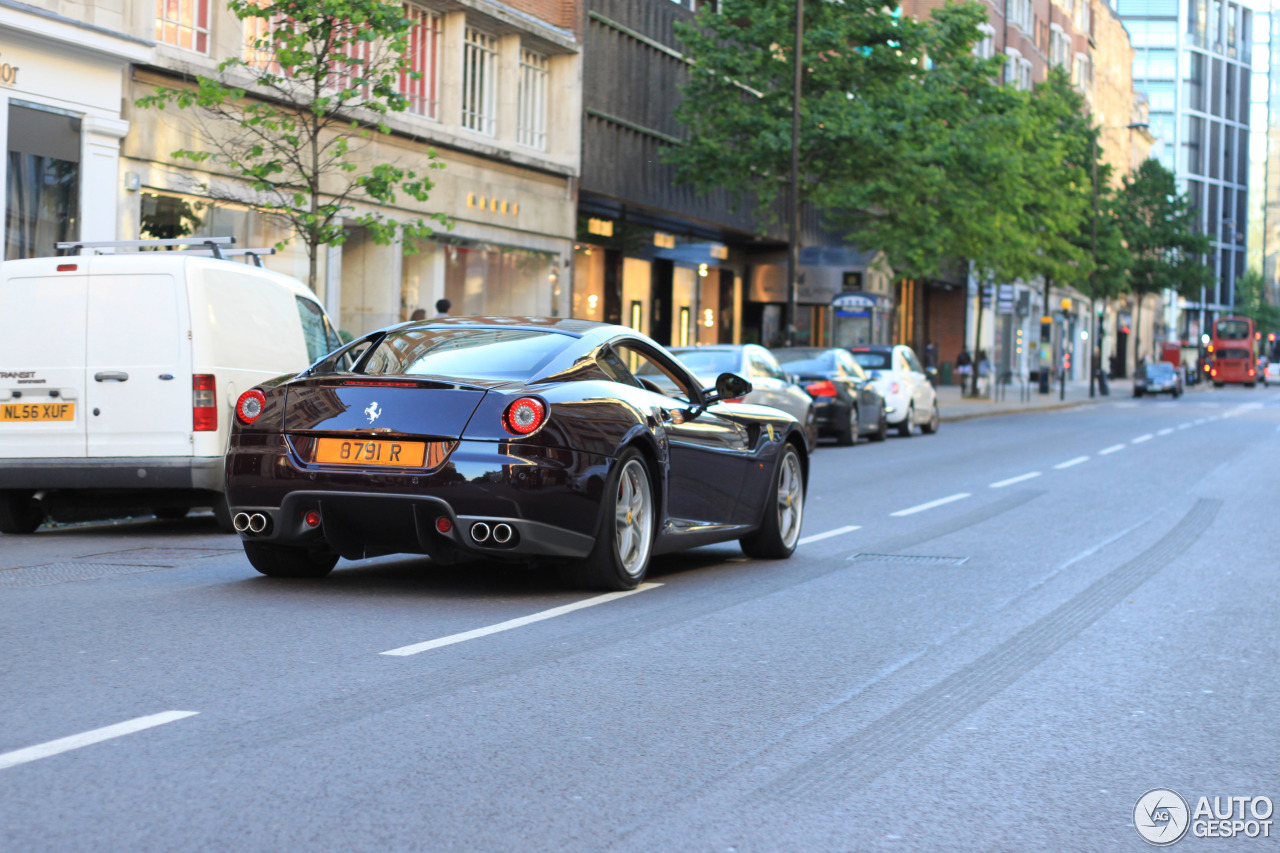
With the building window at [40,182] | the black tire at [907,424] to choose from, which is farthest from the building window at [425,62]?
the black tire at [907,424]

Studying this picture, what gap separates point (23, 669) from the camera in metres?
6.00

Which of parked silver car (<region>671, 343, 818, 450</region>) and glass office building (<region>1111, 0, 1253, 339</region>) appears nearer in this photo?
parked silver car (<region>671, 343, 818, 450</region>)

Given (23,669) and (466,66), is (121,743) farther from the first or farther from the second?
(466,66)

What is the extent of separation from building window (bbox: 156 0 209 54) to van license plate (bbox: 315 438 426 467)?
15.5m

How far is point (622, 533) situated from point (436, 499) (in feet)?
3.93

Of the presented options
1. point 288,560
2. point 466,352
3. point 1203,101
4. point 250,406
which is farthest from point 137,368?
point 1203,101

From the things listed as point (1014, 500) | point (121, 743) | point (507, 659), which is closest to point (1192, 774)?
point (507, 659)

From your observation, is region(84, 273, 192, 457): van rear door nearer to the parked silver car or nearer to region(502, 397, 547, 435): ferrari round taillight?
region(502, 397, 547, 435): ferrari round taillight

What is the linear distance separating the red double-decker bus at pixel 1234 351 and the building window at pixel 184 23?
89.7 metres

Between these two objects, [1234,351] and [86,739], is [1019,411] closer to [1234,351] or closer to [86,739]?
[86,739]

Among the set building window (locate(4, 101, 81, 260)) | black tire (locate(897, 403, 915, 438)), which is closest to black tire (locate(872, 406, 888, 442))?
black tire (locate(897, 403, 915, 438))

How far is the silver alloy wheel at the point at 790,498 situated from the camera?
10484mm

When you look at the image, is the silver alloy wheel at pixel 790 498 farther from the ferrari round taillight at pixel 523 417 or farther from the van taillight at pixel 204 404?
the van taillight at pixel 204 404

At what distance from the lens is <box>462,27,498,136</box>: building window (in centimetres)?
2989
